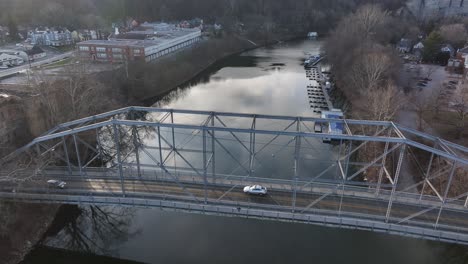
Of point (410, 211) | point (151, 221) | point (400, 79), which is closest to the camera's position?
point (410, 211)

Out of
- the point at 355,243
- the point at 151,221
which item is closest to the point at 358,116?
the point at 355,243

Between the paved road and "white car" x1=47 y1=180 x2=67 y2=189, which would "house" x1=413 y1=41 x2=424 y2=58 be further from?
"white car" x1=47 y1=180 x2=67 y2=189

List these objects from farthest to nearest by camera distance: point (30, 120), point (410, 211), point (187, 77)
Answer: point (187, 77) < point (30, 120) < point (410, 211)

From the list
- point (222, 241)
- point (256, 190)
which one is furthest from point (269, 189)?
point (222, 241)

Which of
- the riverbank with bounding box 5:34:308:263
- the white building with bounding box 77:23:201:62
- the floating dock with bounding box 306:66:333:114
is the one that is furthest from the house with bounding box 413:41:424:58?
the white building with bounding box 77:23:201:62

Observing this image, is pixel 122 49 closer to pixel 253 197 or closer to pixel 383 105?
pixel 383 105

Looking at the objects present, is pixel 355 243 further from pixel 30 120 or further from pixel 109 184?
pixel 30 120
